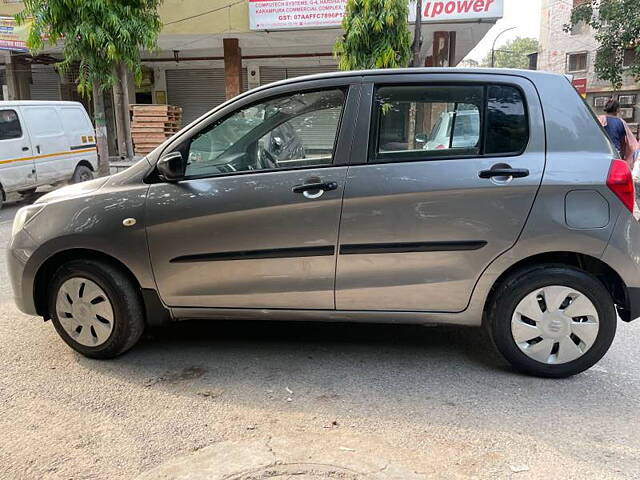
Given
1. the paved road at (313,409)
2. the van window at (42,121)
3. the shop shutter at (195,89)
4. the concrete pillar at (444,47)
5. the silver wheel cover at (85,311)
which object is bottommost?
the paved road at (313,409)

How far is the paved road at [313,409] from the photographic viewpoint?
98.7 inches

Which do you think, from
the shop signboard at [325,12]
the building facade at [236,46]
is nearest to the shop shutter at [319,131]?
the shop signboard at [325,12]

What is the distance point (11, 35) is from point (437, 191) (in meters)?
16.1

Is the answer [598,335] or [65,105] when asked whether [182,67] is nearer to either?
[65,105]

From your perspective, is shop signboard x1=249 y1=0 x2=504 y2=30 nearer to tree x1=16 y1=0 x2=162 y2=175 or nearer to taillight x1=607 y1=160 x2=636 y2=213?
tree x1=16 y1=0 x2=162 y2=175

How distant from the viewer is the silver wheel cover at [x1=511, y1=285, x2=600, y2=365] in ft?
10.3

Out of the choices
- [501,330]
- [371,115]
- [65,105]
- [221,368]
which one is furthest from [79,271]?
[65,105]

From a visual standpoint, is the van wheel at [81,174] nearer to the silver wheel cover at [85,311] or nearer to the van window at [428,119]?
the silver wheel cover at [85,311]

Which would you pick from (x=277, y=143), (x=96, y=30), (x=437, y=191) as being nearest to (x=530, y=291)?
(x=437, y=191)

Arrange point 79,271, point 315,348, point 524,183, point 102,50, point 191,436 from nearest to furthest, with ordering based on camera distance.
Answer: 1. point 191,436
2. point 524,183
3. point 79,271
4. point 315,348
5. point 102,50

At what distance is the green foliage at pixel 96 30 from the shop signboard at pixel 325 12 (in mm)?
4243

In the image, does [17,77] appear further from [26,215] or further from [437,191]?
[437,191]

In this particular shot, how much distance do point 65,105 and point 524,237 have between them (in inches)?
416

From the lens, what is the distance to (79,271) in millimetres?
3482
